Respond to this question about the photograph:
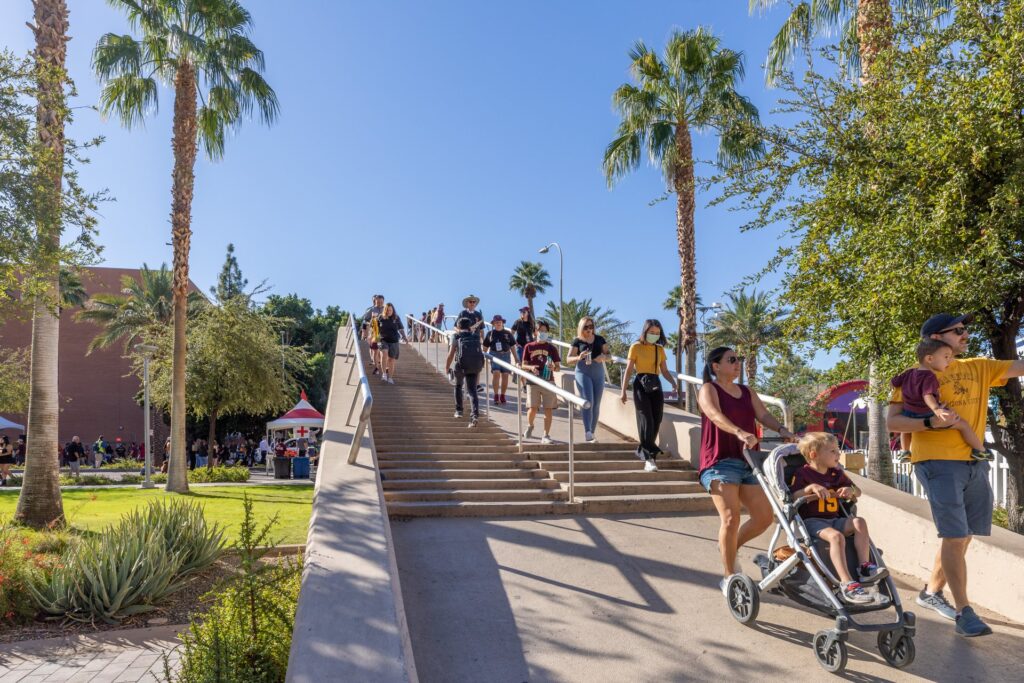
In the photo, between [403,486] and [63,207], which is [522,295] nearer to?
[63,207]

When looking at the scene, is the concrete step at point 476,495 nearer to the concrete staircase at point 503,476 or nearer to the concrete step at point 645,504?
the concrete staircase at point 503,476

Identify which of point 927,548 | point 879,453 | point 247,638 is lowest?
point 247,638

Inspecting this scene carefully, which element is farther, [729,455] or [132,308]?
[132,308]

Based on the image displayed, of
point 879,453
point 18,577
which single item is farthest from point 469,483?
point 879,453

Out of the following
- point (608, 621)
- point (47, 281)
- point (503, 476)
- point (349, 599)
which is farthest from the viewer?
point (47, 281)

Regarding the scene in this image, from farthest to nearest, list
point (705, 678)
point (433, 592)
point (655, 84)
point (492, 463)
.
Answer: point (655, 84)
point (492, 463)
point (433, 592)
point (705, 678)

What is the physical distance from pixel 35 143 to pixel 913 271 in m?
12.4

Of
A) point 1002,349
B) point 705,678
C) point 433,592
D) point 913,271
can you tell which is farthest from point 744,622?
point 1002,349

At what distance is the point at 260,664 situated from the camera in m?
4.38

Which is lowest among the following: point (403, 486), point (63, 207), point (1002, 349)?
point (403, 486)

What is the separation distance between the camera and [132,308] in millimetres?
39438

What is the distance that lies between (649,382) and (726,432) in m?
3.28

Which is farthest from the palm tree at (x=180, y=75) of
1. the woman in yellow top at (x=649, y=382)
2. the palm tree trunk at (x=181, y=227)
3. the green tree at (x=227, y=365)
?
the woman in yellow top at (x=649, y=382)

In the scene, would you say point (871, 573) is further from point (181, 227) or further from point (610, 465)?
point (181, 227)
